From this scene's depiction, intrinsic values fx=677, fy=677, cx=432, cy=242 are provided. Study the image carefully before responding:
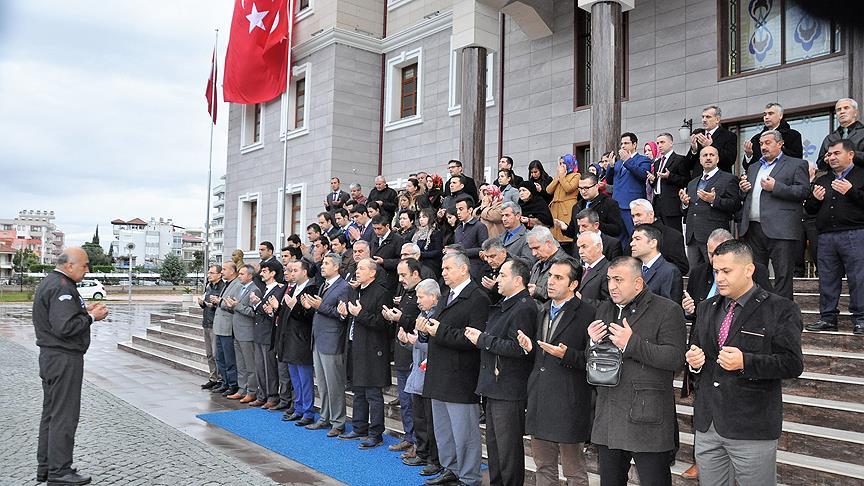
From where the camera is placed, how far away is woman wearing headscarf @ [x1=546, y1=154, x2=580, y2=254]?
32.0ft

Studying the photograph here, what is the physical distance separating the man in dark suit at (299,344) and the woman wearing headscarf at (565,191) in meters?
3.59

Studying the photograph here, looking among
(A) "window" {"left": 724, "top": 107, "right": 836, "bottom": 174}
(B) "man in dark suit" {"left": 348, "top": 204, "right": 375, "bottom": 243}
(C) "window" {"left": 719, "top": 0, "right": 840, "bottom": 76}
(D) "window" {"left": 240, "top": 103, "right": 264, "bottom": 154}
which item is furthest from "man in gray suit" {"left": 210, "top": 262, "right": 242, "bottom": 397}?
(D) "window" {"left": 240, "top": 103, "right": 264, "bottom": 154}

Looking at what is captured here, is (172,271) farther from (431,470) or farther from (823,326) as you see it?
(823,326)

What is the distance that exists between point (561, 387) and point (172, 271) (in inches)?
2846

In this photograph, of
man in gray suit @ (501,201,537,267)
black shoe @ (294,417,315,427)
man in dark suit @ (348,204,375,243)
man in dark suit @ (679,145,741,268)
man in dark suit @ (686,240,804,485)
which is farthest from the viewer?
man in dark suit @ (348,204,375,243)

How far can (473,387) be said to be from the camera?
20.5 ft

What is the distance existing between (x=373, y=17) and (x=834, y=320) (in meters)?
16.8

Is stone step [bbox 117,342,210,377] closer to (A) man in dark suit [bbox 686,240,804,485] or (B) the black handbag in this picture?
(B) the black handbag

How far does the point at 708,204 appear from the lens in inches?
293

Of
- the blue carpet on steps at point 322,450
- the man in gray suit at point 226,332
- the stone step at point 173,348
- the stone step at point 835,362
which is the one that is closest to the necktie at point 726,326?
the stone step at point 835,362

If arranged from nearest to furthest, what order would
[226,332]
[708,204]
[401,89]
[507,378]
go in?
[507,378] < [708,204] < [226,332] < [401,89]

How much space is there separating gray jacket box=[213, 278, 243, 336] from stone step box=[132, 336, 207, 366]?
10.3 feet

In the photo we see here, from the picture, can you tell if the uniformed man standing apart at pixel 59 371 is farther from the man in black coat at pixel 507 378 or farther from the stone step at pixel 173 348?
the stone step at pixel 173 348

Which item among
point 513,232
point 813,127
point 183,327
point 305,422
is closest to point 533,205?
point 513,232
